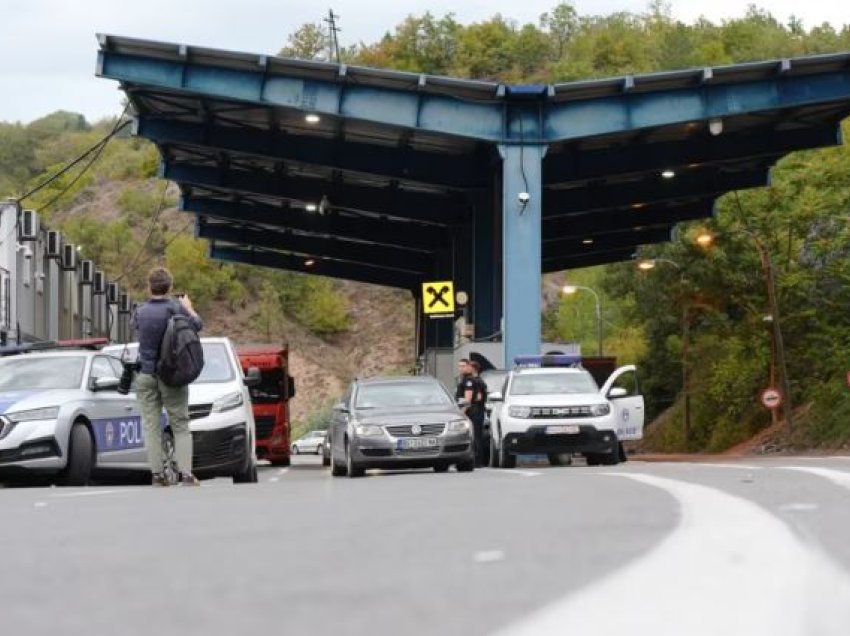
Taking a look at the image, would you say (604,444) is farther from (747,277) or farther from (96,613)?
(747,277)

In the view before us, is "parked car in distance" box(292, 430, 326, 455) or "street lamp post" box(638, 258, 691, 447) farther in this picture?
"parked car in distance" box(292, 430, 326, 455)

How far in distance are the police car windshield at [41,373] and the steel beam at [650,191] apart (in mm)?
28959

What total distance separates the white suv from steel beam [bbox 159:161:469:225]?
27.2 meters

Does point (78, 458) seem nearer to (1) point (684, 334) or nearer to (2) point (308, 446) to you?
(1) point (684, 334)

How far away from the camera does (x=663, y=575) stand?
15.8 ft

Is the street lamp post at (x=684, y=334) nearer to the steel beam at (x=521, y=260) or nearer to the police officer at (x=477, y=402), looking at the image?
the steel beam at (x=521, y=260)

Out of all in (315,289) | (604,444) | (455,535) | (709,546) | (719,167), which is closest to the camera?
(709,546)

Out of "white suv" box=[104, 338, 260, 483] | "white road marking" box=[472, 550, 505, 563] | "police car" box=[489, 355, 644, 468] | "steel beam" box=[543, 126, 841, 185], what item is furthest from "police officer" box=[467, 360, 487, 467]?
"white road marking" box=[472, 550, 505, 563]

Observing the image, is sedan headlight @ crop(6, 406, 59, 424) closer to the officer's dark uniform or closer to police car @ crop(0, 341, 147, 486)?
police car @ crop(0, 341, 147, 486)

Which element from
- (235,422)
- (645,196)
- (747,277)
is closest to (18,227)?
(645,196)

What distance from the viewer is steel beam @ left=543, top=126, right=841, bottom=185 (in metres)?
40.2

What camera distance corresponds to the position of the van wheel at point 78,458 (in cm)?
1644

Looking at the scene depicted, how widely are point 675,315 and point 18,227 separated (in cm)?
2587

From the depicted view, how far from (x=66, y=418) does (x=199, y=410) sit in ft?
5.94
